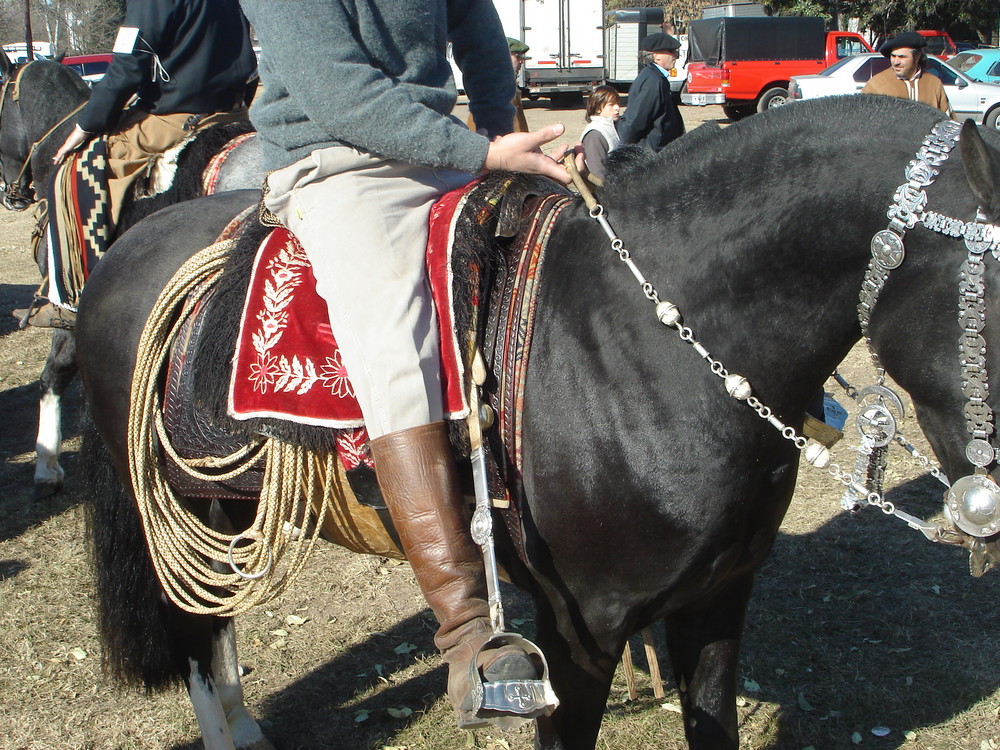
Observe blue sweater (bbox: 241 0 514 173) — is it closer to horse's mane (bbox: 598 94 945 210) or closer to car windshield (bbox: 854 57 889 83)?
horse's mane (bbox: 598 94 945 210)

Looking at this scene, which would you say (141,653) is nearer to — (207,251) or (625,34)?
(207,251)

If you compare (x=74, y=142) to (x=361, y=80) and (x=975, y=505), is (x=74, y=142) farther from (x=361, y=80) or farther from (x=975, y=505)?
(x=975, y=505)

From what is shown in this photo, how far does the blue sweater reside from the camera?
193cm

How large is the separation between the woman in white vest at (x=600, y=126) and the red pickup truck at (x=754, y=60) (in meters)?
14.2

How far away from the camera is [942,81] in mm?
17609

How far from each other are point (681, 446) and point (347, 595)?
102 inches

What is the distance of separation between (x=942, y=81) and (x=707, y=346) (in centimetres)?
1855

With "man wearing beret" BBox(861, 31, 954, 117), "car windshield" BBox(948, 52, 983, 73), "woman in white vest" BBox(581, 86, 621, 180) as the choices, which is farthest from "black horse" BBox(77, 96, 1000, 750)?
"car windshield" BBox(948, 52, 983, 73)

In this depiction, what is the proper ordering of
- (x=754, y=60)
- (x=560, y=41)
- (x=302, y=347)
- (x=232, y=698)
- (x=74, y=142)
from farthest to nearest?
(x=560, y=41) < (x=754, y=60) < (x=74, y=142) < (x=232, y=698) < (x=302, y=347)

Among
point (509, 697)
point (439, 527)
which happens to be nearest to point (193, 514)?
point (439, 527)

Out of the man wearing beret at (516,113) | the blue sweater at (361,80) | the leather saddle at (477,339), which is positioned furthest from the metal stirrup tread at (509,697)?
the man wearing beret at (516,113)

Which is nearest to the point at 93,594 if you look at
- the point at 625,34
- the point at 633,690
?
the point at 633,690

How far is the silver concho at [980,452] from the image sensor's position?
164 centimetres

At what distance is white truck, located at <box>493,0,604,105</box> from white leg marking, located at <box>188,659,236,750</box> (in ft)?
73.7
